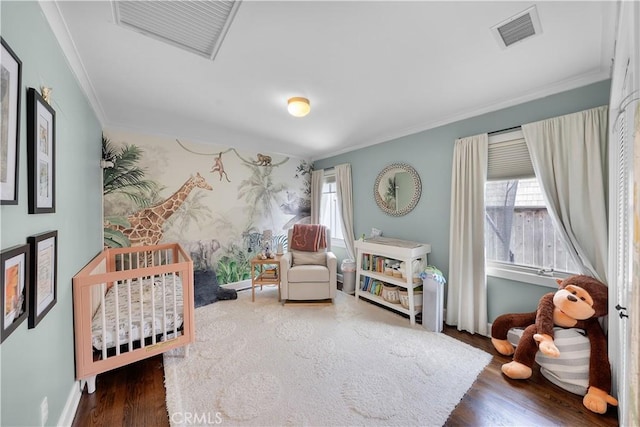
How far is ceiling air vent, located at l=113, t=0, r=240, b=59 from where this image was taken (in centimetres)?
125

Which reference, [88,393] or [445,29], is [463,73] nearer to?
[445,29]

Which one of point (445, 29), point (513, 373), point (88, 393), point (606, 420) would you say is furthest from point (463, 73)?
point (88, 393)

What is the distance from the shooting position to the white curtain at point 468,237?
2.46m

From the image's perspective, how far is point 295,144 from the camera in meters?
3.89

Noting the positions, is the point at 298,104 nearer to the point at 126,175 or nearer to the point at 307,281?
the point at 307,281

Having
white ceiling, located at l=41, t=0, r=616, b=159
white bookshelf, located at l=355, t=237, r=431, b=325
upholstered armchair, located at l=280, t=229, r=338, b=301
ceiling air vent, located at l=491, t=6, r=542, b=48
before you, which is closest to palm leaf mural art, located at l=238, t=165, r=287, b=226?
upholstered armchair, located at l=280, t=229, r=338, b=301

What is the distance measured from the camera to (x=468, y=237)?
2523 mm

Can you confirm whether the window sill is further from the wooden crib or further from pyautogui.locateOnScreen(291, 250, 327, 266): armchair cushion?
the wooden crib

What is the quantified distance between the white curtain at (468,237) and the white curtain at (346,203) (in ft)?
5.32

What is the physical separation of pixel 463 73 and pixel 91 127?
10.6 ft

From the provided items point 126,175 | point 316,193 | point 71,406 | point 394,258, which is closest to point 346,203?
point 316,193

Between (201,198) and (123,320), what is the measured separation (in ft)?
6.54

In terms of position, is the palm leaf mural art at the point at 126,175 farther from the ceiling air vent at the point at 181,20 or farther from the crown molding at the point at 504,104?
the crown molding at the point at 504,104

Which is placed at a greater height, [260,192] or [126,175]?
[126,175]
